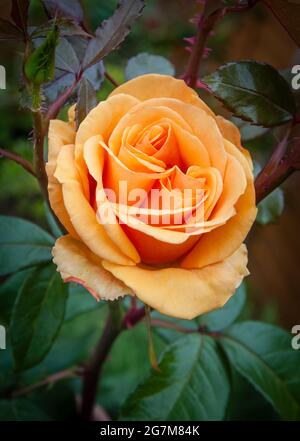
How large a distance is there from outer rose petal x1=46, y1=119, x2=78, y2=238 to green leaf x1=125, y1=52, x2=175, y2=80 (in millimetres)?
203

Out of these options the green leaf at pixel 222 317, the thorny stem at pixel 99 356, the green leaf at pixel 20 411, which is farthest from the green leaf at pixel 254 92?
the green leaf at pixel 20 411

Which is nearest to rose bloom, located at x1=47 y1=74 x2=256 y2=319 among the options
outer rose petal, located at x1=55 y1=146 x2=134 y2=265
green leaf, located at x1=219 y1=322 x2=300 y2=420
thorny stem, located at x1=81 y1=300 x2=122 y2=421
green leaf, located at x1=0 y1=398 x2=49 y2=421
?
outer rose petal, located at x1=55 y1=146 x2=134 y2=265

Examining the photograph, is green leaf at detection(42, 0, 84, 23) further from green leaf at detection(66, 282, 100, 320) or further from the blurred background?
the blurred background

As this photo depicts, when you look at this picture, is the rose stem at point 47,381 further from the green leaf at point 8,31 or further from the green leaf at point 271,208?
the green leaf at point 8,31

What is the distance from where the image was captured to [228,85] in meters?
0.42

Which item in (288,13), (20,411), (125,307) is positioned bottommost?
(20,411)

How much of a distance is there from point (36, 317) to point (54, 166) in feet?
0.82

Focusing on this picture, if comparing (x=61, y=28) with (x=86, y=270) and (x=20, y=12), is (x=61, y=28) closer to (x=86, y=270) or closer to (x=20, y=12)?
(x=20, y=12)

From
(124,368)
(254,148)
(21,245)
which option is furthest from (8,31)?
(254,148)

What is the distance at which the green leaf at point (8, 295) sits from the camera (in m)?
0.67

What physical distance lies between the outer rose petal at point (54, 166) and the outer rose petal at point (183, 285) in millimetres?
45

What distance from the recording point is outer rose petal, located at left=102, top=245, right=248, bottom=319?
1.12 feet

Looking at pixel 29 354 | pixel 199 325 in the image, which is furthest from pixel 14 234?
pixel 199 325

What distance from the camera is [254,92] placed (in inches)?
16.9
